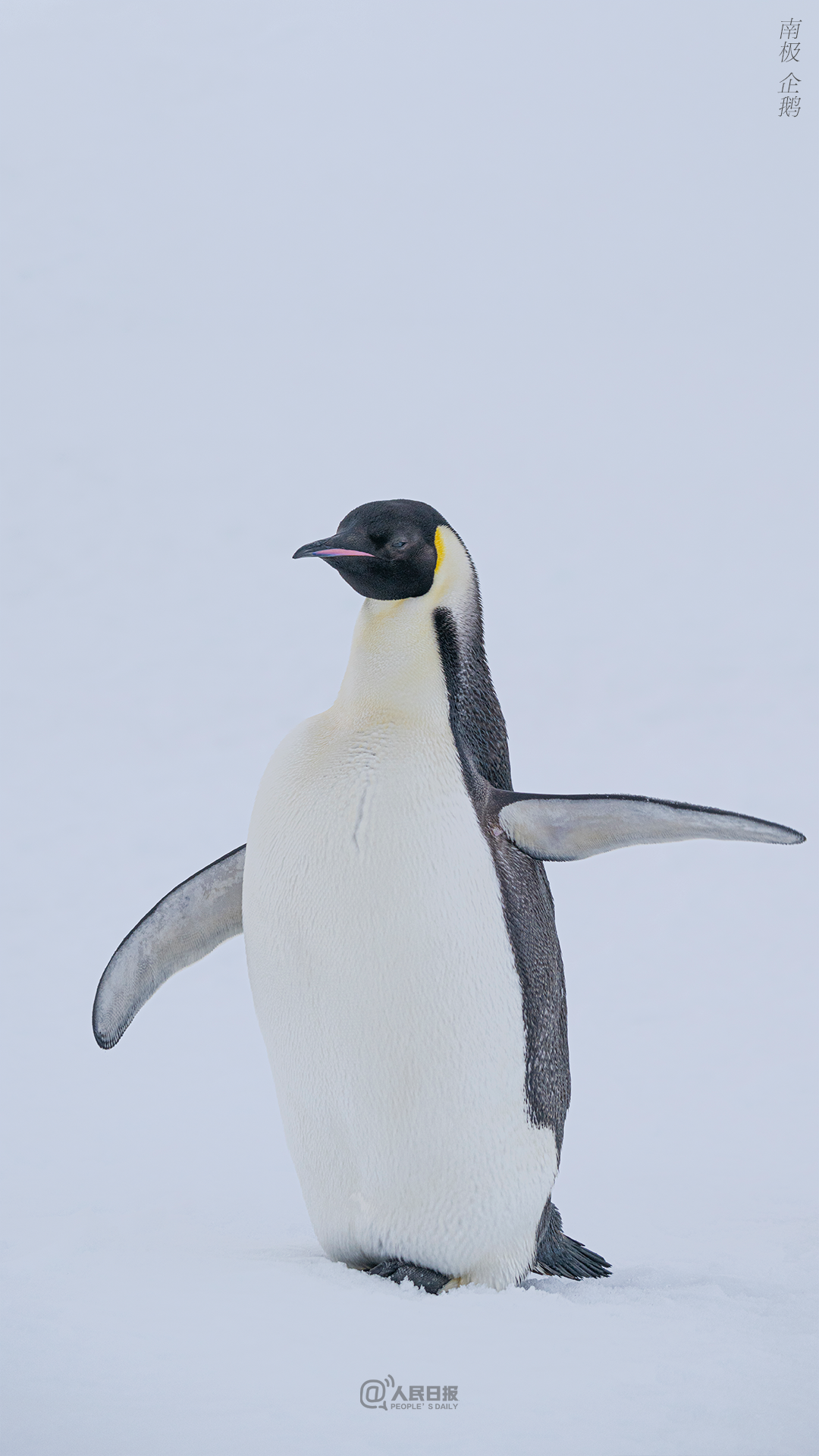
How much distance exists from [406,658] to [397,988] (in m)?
0.43

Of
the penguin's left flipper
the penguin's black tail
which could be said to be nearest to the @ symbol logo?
the penguin's black tail

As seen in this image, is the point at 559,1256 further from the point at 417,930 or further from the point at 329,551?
the point at 329,551

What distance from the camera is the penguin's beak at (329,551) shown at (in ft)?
5.58

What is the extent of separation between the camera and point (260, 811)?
1.79m

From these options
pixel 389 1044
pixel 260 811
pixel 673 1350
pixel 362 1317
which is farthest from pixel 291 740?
pixel 673 1350

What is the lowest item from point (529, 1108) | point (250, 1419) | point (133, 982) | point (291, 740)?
point (250, 1419)

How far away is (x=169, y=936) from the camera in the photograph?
2008 mm

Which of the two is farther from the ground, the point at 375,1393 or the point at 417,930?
the point at 417,930

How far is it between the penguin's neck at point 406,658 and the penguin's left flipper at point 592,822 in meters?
0.16

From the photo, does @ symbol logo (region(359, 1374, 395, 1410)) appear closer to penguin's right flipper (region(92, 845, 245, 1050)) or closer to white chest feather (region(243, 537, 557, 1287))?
white chest feather (region(243, 537, 557, 1287))

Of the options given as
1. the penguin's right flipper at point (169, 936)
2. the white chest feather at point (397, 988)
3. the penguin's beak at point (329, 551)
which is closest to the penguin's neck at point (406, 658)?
the white chest feather at point (397, 988)

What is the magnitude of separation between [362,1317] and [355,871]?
51 cm

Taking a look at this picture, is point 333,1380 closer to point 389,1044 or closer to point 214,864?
point 389,1044

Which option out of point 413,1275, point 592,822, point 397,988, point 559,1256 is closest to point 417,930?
point 397,988
